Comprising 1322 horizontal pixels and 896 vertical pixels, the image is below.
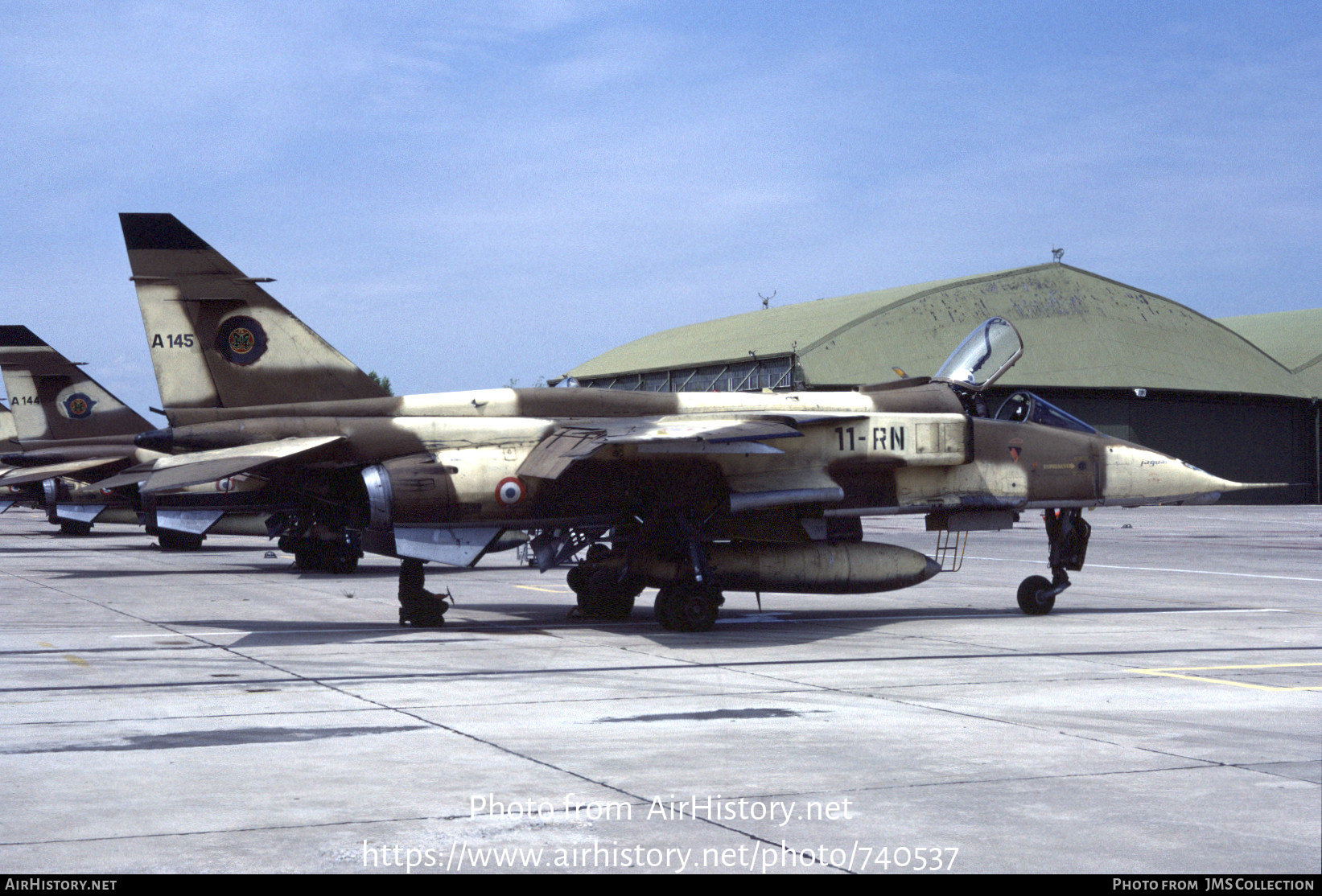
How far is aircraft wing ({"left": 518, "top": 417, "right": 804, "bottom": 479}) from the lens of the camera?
45.6 feet

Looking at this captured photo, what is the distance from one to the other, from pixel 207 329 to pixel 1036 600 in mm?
11280

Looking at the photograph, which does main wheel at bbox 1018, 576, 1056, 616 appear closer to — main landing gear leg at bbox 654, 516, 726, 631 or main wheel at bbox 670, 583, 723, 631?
main landing gear leg at bbox 654, 516, 726, 631

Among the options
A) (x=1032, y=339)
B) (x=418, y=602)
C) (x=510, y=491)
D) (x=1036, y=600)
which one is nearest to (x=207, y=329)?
(x=418, y=602)

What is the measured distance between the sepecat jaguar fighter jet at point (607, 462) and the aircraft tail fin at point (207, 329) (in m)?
0.02

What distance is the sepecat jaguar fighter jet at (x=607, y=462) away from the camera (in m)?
14.6

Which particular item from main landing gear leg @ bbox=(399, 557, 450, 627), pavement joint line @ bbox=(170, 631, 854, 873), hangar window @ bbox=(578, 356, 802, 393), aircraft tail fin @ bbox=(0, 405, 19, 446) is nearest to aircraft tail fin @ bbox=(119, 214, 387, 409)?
main landing gear leg @ bbox=(399, 557, 450, 627)

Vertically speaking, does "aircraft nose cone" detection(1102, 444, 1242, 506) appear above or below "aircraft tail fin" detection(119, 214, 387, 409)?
below

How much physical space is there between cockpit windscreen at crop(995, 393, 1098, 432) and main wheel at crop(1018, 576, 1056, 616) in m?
2.14

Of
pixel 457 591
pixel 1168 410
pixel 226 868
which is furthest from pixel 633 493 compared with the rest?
pixel 1168 410

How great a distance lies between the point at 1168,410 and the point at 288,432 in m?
65.8

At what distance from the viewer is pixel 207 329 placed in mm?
15445

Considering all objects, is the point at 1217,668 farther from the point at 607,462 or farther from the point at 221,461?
the point at 221,461

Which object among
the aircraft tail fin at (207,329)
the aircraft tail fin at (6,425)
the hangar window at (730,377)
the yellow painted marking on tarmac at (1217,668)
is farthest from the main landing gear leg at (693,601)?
the hangar window at (730,377)

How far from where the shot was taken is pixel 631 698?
33.1ft
